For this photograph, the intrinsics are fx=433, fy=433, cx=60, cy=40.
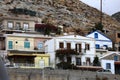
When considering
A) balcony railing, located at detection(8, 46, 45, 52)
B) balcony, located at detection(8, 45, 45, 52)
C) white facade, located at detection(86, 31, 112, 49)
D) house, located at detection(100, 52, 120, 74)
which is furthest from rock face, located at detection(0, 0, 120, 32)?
balcony, located at detection(8, 45, 45, 52)

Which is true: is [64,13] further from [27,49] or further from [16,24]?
[27,49]

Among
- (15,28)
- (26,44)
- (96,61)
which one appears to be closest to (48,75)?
(96,61)

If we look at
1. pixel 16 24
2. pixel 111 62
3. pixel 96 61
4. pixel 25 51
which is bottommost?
pixel 111 62

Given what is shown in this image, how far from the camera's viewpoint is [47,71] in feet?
143

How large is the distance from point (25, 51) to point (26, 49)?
79cm

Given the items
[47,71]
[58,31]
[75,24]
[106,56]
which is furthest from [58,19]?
[47,71]

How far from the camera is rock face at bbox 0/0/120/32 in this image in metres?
92.0

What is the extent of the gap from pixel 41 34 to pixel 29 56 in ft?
29.7

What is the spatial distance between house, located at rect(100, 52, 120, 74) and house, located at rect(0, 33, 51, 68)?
789 centimetres

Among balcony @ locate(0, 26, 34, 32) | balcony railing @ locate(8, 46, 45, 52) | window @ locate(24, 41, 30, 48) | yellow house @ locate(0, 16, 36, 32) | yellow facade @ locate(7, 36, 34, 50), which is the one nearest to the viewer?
balcony railing @ locate(8, 46, 45, 52)

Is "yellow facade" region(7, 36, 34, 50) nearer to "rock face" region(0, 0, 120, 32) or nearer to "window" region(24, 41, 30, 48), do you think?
"window" region(24, 41, 30, 48)

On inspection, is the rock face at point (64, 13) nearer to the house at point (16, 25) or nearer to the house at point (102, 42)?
the house at point (102, 42)

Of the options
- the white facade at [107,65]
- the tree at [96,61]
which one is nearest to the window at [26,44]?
the tree at [96,61]

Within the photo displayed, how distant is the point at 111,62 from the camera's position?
5894 centimetres
